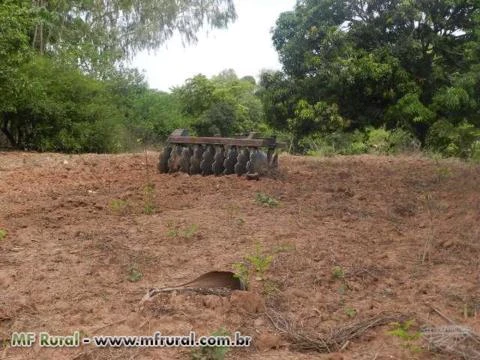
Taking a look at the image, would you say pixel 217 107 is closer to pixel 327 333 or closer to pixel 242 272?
pixel 242 272

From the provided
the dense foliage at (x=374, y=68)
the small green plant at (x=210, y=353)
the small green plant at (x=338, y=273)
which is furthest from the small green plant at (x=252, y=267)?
the dense foliage at (x=374, y=68)

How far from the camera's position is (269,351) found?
352 cm

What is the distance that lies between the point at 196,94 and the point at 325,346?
25.4 meters

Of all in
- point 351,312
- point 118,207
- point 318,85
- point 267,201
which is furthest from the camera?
point 318,85

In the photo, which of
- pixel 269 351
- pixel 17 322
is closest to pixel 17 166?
pixel 17 322

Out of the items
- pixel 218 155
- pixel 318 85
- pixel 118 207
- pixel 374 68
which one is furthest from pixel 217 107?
pixel 118 207

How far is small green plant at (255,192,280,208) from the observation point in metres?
7.09

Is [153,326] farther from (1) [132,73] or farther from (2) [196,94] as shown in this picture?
(2) [196,94]

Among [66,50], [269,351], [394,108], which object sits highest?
[66,50]

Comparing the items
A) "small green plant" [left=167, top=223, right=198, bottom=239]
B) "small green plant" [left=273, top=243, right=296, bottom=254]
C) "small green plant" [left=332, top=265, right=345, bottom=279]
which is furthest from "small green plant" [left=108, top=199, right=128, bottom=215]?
"small green plant" [left=332, top=265, right=345, bottom=279]

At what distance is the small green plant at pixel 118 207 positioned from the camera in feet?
22.0

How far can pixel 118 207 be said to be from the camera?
677cm

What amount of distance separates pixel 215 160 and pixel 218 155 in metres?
0.09

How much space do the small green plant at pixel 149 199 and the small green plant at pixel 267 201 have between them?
1.25 meters
